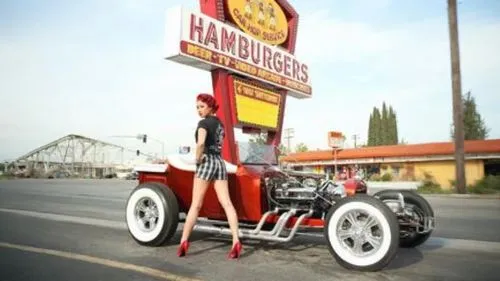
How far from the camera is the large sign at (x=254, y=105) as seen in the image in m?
9.21

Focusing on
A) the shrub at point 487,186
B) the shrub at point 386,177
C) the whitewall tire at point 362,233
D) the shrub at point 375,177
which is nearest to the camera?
the whitewall tire at point 362,233

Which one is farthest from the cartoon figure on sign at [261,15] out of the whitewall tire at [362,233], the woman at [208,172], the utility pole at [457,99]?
the utility pole at [457,99]

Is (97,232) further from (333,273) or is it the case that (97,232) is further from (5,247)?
(333,273)

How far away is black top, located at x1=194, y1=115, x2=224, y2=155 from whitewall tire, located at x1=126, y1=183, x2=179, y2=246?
3.19ft

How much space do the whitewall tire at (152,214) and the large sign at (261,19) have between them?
5.22 m

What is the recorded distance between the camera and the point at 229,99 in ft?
29.7

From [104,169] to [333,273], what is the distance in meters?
130

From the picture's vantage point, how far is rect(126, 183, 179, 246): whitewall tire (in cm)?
546

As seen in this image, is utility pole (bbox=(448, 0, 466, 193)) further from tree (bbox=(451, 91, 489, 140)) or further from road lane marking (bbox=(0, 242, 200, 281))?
tree (bbox=(451, 91, 489, 140))


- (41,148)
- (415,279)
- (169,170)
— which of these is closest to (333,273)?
(415,279)

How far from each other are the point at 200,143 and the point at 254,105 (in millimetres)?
4902

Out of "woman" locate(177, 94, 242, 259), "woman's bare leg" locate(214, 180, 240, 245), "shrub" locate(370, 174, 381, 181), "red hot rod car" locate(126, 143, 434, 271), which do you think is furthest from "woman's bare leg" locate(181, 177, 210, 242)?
"shrub" locate(370, 174, 381, 181)

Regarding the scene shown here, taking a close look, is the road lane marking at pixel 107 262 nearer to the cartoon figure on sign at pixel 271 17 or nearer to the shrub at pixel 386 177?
A: the cartoon figure on sign at pixel 271 17

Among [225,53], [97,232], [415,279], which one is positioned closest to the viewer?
[415,279]
